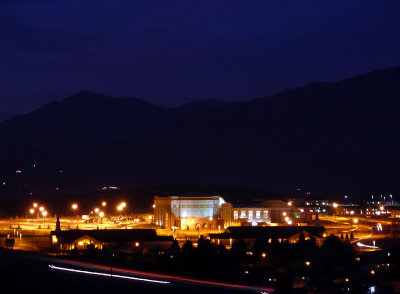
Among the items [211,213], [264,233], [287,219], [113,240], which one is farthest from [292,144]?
[113,240]

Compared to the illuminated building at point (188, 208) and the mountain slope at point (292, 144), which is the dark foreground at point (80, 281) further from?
the mountain slope at point (292, 144)

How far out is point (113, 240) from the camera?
2042cm

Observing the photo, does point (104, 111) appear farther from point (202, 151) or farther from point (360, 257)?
point (360, 257)

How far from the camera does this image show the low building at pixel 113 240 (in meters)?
20.0

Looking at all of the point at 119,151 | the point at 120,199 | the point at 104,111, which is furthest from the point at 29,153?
the point at 120,199

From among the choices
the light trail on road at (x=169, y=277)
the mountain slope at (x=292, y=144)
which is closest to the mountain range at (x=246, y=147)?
the mountain slope at (x=292, y=144)

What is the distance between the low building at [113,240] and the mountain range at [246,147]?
4096 cm

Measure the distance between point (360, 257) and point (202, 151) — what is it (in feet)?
225

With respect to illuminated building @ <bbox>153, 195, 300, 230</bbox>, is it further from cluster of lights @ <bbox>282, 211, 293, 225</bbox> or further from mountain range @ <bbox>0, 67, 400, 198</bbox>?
mountain range @ <bbox>0, 67, 400, 198</bbox>

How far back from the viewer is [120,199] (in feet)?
168

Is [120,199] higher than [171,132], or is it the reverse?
[171,132]

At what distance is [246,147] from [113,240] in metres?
66.5

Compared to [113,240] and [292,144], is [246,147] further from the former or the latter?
[113,240]

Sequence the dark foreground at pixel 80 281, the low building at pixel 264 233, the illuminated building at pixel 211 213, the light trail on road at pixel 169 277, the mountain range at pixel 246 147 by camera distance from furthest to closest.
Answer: the mountain range at pixel 246 147, the illuminated building at pixel 211 213, the low building at pixel 264 233, the dark foreground at pixel 80 281, the light trail on road at pixel 169 277
